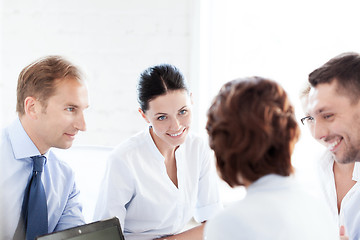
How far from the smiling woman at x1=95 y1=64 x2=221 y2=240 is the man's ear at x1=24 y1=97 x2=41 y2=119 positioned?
30 centimetres

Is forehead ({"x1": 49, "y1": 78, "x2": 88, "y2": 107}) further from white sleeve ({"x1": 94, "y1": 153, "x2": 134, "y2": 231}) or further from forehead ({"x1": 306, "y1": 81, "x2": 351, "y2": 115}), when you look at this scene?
forehead ({"x1": 306, "y1": 81, "x2": 351, "y2": 115})

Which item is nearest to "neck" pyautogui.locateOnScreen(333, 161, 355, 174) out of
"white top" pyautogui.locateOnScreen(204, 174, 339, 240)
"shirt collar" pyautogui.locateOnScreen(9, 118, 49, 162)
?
"white top" pyautogui.locateOnScreen(204, 174, 339, 240)

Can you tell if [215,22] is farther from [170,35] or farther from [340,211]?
[340,211]

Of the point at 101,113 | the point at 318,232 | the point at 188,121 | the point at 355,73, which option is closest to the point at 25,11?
the point at 101,113

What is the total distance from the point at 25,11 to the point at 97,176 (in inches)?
47.7

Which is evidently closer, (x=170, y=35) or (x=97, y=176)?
(x=97, y=176)

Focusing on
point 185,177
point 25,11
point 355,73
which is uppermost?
point 25,11

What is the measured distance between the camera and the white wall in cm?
238

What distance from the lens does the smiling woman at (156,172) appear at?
5.20 ft

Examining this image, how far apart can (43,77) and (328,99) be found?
0.89 meters

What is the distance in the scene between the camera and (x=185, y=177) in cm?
175

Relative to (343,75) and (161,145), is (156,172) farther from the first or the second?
(343,75)

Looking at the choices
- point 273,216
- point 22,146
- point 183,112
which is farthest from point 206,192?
point 273,216

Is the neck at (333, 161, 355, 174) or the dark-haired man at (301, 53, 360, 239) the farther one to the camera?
the neck at (333, 161, 355, 174)
